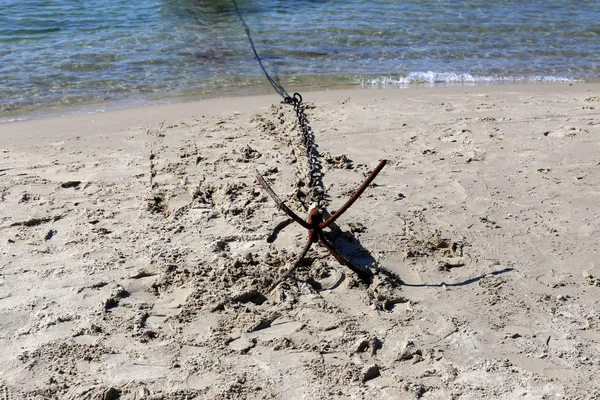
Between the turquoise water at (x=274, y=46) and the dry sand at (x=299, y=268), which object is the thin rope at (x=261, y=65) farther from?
the dry sand at (x=299, y=268)

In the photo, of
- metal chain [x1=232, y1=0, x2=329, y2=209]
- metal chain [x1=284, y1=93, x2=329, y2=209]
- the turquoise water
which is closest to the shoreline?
the turquoise water

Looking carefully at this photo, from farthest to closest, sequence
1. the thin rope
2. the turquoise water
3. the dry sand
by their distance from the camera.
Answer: the turquoise water < the thin rope < the dry sand

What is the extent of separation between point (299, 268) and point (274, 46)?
5.44 metres

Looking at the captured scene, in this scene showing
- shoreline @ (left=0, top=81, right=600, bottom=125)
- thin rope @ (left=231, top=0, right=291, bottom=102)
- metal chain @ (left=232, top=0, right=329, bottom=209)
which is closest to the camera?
metal chain @ (left=232, top=0, right=329, bottom=209)

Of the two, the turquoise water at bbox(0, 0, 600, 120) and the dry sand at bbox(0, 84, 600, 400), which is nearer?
the dry sand at bbox(0, 84, 600, 400)

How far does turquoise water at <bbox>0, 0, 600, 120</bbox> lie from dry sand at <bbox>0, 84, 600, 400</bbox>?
5.65 feet

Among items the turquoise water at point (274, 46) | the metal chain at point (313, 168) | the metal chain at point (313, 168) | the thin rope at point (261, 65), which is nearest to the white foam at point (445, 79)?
the turquoise water at point (274, 46)

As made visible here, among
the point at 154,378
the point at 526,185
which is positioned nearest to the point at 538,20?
the point at 526,185

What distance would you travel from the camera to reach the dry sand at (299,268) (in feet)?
8.43

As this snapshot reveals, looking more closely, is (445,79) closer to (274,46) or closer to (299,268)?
(274,46)

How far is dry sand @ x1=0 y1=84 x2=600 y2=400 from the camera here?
8.43 ft

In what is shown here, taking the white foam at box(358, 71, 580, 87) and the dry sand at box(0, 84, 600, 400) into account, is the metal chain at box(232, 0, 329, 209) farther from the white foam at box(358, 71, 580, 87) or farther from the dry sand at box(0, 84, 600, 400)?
the white foam at box(358, 71, 580, 87)

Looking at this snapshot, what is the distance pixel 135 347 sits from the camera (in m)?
2.71

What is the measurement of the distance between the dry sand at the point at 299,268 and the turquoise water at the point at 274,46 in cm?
172
